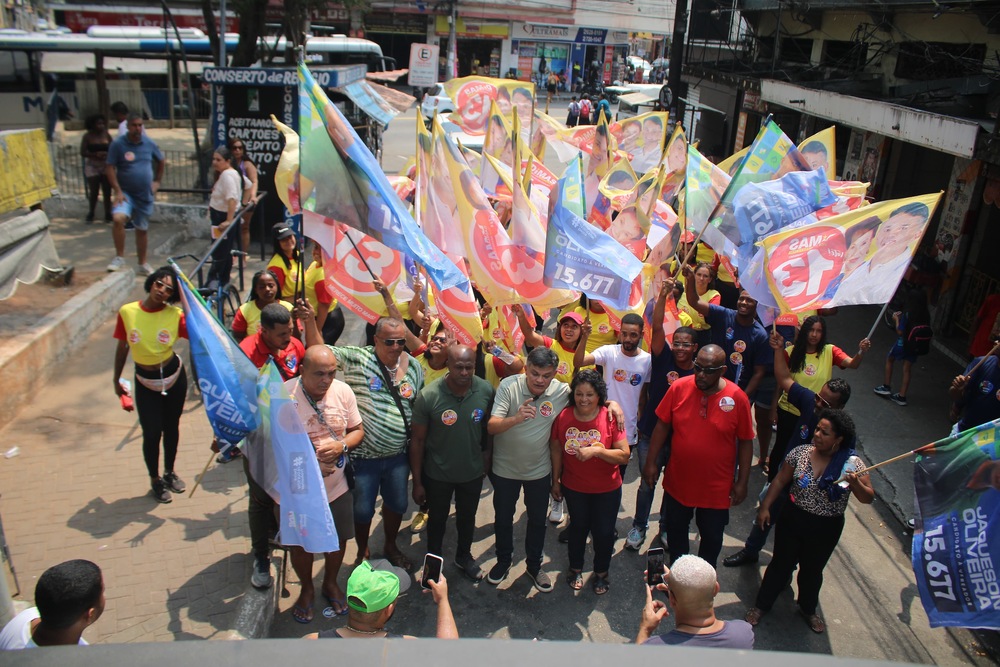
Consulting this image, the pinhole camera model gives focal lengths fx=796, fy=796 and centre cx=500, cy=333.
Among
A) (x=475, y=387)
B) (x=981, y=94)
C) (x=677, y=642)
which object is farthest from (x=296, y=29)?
(x=677, y=642)

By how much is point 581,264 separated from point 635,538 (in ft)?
6.62

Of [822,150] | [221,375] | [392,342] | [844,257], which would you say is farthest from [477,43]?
[221,375]

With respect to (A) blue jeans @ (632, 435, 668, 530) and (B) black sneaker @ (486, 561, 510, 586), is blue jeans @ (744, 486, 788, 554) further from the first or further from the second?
(B) black sneaker @ (486, 561, 510, 586)

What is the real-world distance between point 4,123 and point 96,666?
74.3 ft

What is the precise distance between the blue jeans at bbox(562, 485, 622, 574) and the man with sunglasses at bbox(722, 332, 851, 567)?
39.5 inches

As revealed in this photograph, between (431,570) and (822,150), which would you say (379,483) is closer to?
(431,570)

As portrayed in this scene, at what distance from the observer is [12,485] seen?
5.84 m

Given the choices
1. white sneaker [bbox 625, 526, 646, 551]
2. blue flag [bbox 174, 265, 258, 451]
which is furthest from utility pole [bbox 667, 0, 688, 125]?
blue flag [bbox 174, 265, 258, 451]

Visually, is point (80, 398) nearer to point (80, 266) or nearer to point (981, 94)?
point (80, 266)

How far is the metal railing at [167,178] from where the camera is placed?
43.9 ft

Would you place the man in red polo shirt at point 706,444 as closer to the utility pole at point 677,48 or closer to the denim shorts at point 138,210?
the denim shorts at point 138,210

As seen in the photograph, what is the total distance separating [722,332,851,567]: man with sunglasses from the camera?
5.16 m

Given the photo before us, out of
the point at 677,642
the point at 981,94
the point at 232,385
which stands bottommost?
the point at 677,642

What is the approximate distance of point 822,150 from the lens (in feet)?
29.6
